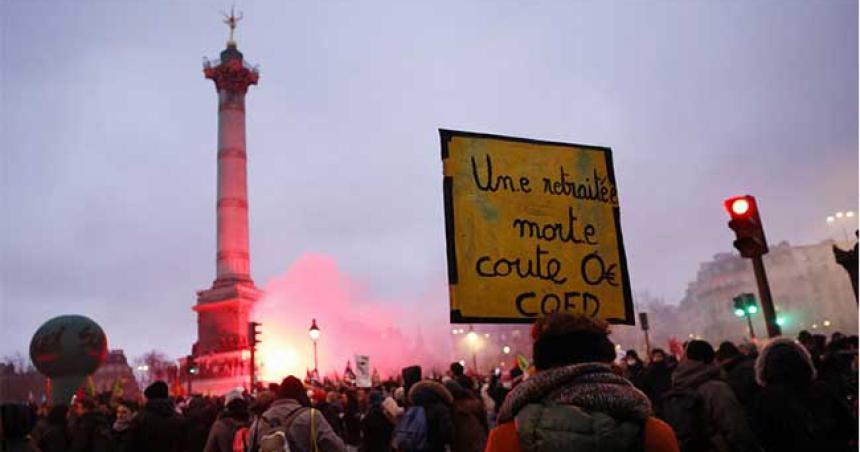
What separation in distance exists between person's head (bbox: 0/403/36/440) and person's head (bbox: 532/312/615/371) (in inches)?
166

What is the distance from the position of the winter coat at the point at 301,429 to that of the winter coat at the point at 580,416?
3.21 metres

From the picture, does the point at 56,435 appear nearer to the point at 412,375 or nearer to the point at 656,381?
the point at 412,375

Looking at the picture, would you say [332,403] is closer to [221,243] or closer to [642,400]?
[642,400]

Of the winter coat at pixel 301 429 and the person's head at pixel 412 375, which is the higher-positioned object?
the person's head at pixel 412 375

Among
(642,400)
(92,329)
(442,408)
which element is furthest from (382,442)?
(92,329)

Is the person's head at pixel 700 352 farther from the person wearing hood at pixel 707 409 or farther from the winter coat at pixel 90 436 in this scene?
the winter coat at pixel 90 436

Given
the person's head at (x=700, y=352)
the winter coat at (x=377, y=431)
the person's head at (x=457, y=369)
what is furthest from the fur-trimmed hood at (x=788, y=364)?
the winter coat at (x=377, y=431)

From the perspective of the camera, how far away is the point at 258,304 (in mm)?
47062

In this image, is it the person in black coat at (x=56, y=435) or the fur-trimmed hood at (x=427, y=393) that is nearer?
the fur-trimmed hood at (x=427, y=393)

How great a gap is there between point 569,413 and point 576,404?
48mm

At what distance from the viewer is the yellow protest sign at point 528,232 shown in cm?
402

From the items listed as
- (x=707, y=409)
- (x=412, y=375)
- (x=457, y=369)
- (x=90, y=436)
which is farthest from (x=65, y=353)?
(x=707, y=409)

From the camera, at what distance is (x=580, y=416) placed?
7.27ft

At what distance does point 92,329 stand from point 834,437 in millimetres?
32508
